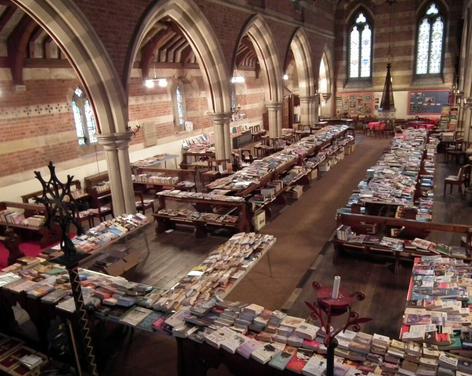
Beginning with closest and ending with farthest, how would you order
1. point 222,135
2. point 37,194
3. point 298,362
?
point 298,362
point 37,194
point 222,135

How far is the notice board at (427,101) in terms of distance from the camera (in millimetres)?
24000

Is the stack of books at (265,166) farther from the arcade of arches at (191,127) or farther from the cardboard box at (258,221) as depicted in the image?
the cardboard box at (258,221)

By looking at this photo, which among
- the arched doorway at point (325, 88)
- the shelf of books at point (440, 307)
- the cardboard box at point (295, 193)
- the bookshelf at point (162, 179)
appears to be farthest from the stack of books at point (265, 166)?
the arched doorway at point (325, 88)

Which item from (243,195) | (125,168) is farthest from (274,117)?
(125,168)

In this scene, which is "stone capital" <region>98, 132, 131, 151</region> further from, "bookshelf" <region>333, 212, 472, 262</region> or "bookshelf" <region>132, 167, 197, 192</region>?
"bookshelf" <region>333, 212, 472, 262</region>

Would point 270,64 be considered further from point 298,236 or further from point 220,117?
point 298,236

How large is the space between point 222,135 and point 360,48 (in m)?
16.3

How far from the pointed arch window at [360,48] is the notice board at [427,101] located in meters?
3.26

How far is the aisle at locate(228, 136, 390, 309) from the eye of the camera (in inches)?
276

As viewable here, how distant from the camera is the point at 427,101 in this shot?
24406 mm

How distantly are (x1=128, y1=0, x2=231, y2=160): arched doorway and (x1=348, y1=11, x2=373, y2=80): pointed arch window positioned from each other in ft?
46.9

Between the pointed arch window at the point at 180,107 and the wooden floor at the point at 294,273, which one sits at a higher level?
the pointed arch window at the point at 180,107

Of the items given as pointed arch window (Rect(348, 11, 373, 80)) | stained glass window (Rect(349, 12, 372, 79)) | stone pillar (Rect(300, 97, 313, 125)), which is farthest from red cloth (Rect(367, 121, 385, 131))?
stained glass window (Rect(349, 12, 372, 79))

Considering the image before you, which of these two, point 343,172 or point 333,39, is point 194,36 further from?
point 333,39
